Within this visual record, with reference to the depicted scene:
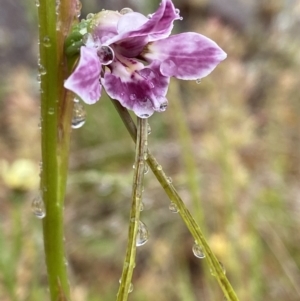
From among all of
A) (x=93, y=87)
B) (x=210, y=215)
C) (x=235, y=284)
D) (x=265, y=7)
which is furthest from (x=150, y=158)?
(x=265, y=7)

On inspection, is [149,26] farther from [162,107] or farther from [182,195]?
[182,195]

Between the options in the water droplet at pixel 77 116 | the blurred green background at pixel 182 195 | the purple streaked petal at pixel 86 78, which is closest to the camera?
the purple streaked petal at pixel 86 78

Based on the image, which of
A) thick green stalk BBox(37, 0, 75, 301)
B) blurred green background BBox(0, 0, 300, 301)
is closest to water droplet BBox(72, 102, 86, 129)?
thick green stalk BBox(37, 0, 75, 301)

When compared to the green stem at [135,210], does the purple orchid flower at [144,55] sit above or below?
above

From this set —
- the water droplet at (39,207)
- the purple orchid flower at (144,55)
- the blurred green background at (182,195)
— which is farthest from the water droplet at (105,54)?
the blurred green background at (182,195)

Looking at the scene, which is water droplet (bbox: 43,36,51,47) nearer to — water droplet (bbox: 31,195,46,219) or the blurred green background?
water droplet (bbox: 31,195,46,219)

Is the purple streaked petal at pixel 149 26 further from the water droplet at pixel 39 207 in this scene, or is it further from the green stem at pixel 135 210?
the water droplet at pixel 39 207

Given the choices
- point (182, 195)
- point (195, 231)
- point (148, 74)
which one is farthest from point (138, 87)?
point (182, 195)
